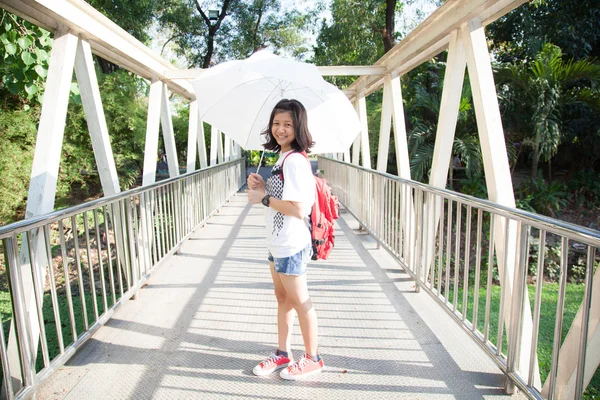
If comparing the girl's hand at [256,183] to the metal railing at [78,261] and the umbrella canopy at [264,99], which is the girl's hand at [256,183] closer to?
the umbrella canopy at [264,99]

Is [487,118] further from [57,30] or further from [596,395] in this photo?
[57,30]

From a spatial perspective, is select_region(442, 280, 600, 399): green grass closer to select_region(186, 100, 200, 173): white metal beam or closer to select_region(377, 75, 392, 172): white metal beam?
select_region(377, 75, 392, 172): white metal beam

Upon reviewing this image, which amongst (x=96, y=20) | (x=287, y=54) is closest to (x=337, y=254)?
(x=96, y=20)

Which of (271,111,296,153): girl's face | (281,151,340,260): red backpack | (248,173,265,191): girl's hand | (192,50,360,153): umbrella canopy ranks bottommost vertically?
(281,151,340,260): red backpack

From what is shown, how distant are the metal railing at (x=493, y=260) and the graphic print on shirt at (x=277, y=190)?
105 centimetres

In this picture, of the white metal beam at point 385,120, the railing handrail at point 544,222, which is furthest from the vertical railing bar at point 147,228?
the white metal beam at point 385,120

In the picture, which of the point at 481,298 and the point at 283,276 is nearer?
the point at 283,276

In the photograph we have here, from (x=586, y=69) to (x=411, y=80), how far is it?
4402 mm

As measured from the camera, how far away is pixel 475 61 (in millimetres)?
3219

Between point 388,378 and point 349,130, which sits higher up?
point 349,130

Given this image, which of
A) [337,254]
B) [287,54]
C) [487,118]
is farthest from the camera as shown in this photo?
[287,54]

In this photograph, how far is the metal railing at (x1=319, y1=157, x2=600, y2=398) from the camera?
188 centimetres

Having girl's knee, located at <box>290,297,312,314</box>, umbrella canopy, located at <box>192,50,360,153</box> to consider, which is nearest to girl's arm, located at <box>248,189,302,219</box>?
girl's knee, located at <box>290,297,312,314</box>

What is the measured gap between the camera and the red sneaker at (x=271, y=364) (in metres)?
2.48
